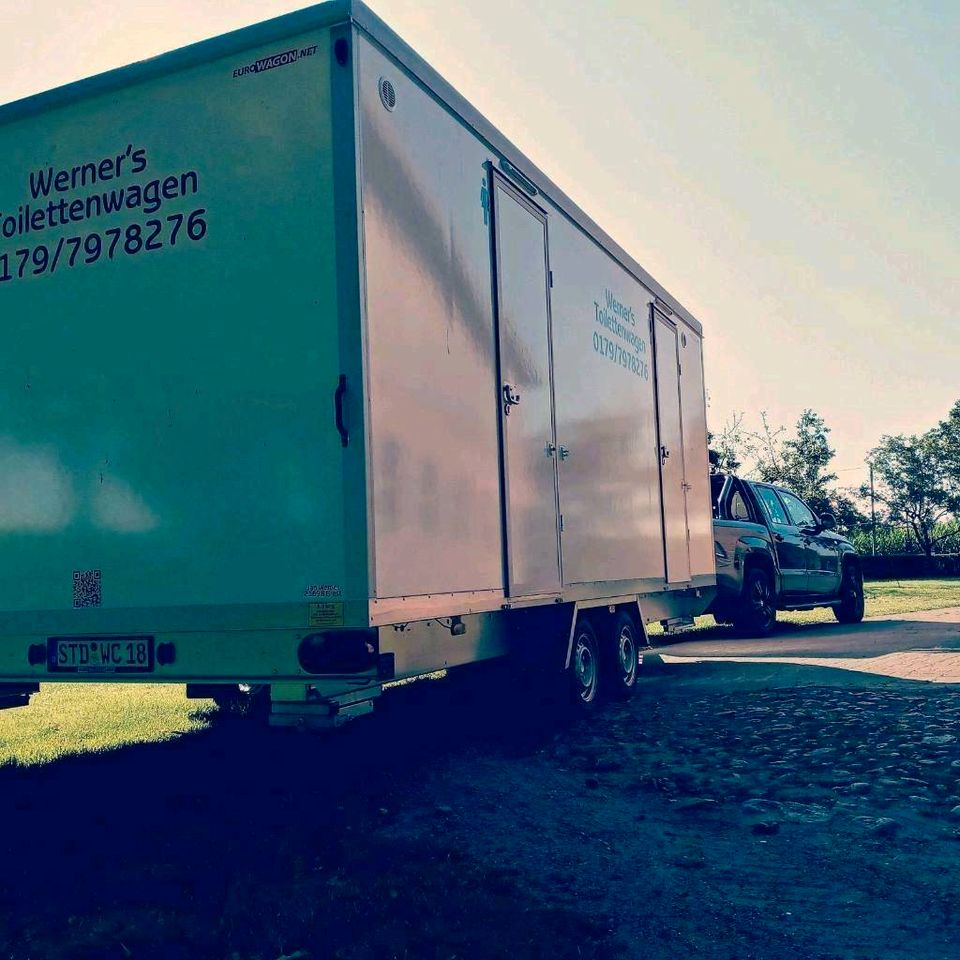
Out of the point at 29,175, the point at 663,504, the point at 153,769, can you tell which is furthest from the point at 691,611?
the point at 29,175

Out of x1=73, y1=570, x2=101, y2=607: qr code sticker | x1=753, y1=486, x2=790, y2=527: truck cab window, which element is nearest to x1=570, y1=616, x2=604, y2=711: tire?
x1=73, y1=570, x2=101, y2=607: qr code sticker

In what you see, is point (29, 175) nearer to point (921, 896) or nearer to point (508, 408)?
point (508, 408)

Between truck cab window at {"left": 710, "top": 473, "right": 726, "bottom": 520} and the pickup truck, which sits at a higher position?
truck cab window at {"left": 710, "top": 473, "right": 726, "bottom": 520}

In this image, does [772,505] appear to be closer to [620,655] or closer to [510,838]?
[620,655]

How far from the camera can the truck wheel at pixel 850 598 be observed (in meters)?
15.4

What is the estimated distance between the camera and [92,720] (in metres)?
8.22

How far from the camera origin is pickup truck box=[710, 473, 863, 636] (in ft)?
41.8

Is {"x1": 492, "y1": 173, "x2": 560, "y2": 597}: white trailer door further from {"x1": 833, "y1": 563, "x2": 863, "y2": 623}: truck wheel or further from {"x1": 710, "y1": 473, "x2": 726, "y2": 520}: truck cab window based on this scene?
{"x1": 833, "y1": 563, "x2": 863, "y2": 623}: truck wheel

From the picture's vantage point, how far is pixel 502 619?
6086mm

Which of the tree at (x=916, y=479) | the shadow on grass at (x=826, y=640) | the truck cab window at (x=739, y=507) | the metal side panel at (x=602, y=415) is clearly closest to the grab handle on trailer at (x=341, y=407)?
the metal side panel at (x=602, y=415)

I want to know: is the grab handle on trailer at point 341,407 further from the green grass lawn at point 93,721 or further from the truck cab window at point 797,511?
the truck cab window at point 797,511

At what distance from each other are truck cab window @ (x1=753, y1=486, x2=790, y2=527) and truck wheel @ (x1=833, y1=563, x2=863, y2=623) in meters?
1.79

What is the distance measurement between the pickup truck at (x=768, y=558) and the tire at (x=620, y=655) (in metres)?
4.22

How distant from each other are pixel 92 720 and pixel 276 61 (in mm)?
5333
